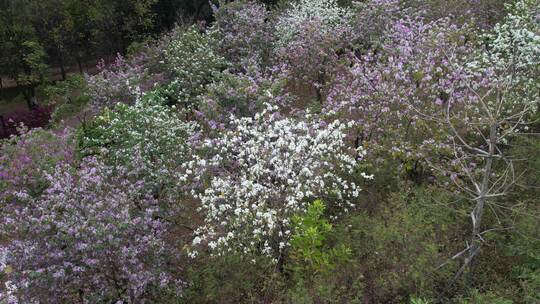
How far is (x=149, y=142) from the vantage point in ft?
32.3

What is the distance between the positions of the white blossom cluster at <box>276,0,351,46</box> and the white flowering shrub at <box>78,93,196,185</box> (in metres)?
6.77

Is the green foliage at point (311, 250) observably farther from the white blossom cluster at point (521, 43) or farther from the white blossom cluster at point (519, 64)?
the white blossom cluster at point (521, 43)

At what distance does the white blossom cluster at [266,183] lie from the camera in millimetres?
7184

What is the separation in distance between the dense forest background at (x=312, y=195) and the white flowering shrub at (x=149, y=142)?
4 centimetres

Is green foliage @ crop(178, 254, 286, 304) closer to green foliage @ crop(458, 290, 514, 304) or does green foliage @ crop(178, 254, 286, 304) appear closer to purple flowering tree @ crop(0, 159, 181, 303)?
purple flowering tree @ crop(0, 159, 181, 303)

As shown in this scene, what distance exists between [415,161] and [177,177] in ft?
14.6

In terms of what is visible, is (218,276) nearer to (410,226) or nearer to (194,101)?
(410,226)

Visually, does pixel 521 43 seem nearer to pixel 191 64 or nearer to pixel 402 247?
pixel 402 247

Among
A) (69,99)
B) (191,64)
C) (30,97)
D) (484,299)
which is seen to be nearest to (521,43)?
(484,299)

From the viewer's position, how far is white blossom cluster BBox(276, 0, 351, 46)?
53.2 ft

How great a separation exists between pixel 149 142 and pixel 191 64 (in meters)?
6.10

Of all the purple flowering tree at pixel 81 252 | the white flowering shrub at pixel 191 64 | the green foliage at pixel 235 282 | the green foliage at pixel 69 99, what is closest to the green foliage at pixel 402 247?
the green foliage at pixel 235 282

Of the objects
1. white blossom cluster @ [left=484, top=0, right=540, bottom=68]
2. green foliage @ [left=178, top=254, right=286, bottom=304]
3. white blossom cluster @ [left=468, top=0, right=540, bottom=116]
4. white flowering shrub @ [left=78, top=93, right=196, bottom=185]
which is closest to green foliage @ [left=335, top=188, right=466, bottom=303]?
green foliage @ [left=178, top=254, right=286, bottom=304]

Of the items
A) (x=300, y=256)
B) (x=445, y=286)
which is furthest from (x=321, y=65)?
(x=445, y=286)
